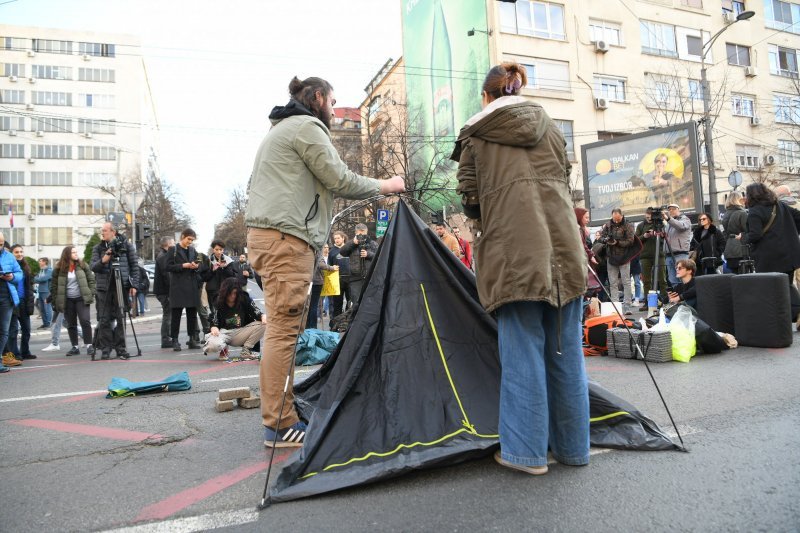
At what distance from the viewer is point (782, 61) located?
3462cm

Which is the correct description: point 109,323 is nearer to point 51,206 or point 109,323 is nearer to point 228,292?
point 228,292

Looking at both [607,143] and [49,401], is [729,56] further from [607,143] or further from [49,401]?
[49,401]

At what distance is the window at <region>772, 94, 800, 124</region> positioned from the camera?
3250cm

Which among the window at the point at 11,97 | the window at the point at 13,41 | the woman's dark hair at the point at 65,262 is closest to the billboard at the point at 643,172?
the woman's dark hair at the point at 65,262

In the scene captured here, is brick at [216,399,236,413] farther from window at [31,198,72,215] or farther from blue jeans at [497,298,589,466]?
window at [31,198,72,215]

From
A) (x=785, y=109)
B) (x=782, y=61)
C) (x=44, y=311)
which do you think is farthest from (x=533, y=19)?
(x=44, y=311)

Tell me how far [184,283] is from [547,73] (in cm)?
2403

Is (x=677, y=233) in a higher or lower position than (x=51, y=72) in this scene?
lower

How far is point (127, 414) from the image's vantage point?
4.61 meters

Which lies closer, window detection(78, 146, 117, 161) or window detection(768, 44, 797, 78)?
window detection(768, 44, 797, 78)

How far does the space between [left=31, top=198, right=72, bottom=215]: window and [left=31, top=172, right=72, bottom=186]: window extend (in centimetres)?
206

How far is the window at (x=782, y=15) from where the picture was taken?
3453cm

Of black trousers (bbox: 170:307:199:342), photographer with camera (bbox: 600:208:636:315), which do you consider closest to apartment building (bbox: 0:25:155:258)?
black trousers (bbox: 170:307:199:342)

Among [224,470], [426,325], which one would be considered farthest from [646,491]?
[224,470]
